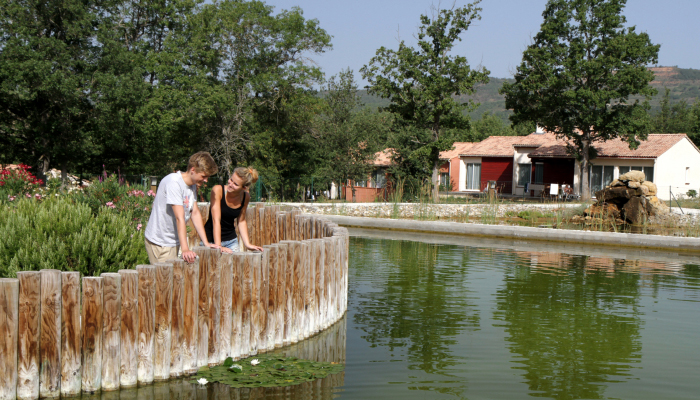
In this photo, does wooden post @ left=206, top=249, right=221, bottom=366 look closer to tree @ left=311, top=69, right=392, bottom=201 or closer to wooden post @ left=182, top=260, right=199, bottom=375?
wooden post @ left=182, top=260, right=199, bottom=375

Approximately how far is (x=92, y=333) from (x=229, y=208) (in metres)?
2.91

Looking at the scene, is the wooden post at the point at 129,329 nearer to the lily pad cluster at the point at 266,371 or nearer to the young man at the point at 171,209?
the lily pad cluster at the point at 266,371

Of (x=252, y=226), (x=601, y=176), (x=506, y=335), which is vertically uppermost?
(x=601, y=176)

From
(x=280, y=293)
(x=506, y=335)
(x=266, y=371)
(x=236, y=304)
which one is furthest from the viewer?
(x=506, y=335)

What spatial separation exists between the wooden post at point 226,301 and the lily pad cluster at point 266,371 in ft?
0.50

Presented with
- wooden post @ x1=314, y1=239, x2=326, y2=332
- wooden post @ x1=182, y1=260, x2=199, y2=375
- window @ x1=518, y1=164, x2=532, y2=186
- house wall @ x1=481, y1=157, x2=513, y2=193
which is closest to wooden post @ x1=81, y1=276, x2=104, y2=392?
wooden post @ x1=182, y1=260, x2=199, y2=375

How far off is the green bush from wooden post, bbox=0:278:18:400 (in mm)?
2044

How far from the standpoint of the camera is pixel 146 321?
220 inches

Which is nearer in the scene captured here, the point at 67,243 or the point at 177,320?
the point at 177,320

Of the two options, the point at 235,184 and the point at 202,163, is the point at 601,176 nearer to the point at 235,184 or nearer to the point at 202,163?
the point at 235,184

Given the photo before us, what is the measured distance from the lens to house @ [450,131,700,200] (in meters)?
43.2

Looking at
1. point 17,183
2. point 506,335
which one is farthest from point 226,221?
point 17,183

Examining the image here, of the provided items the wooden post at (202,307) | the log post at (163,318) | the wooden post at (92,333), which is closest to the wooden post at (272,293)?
the wooden post at (202,307)

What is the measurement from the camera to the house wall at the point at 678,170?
4262 centimetres
